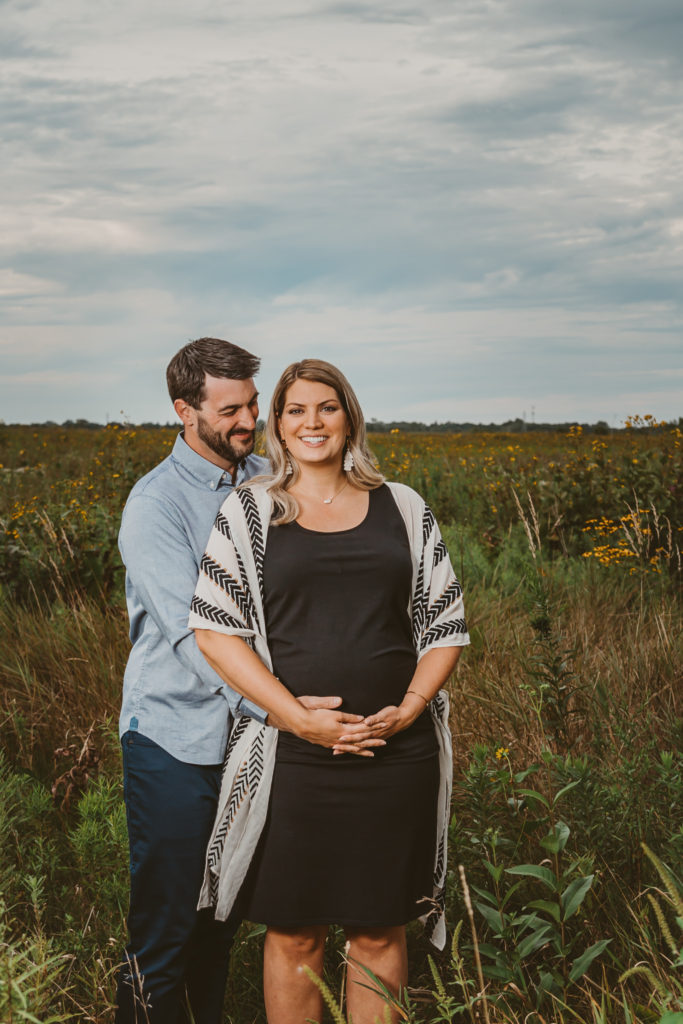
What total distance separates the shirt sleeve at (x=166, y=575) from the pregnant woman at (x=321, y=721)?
0.09 meters

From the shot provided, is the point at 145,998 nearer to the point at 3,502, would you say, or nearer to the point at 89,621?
the point at 89,621

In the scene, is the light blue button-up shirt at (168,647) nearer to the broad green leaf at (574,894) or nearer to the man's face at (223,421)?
the man's face at (223,421)

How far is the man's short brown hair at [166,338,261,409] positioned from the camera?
263 cm

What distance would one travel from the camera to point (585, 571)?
6238 millimetres

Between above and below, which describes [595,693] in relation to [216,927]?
above

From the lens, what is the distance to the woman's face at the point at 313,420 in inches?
A: 95.3

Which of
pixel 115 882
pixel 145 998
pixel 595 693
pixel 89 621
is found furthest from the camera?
pixel 89 621

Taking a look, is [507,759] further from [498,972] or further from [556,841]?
[498,972]

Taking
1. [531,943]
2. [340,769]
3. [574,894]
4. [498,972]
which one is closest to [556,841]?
[574,894]

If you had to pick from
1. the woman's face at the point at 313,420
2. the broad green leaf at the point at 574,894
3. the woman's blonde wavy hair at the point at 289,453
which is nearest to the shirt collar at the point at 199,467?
the woman's blonde wavy hair at the point at 289,453

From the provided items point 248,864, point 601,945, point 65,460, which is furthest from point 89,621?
point 65,460

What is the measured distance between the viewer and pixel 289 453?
2.54 m

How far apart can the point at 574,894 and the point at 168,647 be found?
133 centimetres

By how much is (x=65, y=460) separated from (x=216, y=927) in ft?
36.4
